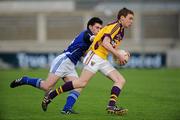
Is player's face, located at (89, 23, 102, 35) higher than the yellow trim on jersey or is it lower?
higher

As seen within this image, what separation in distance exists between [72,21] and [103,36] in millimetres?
32481

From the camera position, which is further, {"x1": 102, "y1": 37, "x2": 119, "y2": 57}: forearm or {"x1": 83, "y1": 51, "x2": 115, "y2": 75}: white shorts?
{"x1": 83, "y1": 51, "x2": 115, "y2": 75}: white shorts

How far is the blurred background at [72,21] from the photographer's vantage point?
4291cm

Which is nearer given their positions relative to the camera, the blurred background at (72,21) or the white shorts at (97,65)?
the white shorts at (97,65)

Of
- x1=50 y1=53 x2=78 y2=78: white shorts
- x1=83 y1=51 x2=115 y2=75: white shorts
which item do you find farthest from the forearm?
x1=50 y1=53 x2=78 y2=78: white shorts

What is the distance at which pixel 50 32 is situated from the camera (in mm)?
44375

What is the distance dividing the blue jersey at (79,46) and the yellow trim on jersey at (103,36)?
51 centimetres

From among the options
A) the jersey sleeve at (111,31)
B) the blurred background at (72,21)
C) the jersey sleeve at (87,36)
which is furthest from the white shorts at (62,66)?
the blurred background at (72,21)

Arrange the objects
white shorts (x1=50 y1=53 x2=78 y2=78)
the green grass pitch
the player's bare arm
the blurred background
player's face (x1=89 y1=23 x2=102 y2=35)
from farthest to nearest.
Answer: the blurred background < white shorts (x1=50 y1=53 x2=78 y2=78) < player's face (x1=89 y1=23 x2=102 y2=35) < the green grass pitch < the player's bare arm

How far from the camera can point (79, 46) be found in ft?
43.3

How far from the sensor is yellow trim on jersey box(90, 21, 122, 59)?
40.6 feet

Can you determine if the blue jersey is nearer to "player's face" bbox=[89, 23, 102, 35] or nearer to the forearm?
"player's face" bbox=[89, 23, 102, 35]

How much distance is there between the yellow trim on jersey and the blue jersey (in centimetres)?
51

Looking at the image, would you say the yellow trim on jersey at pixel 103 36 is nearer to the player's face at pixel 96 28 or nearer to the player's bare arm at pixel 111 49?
the player's bare arm at pixel 111 49
